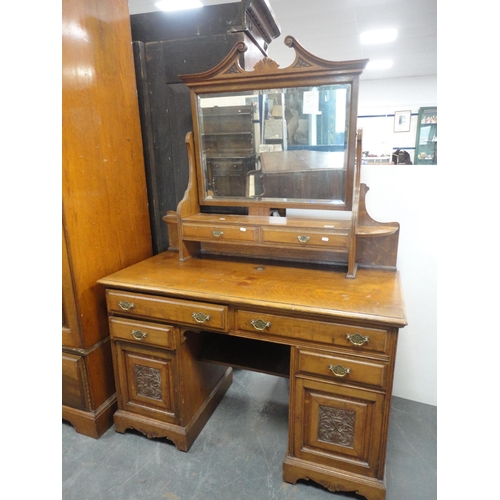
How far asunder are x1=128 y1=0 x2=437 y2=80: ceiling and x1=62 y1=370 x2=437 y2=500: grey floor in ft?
11.8

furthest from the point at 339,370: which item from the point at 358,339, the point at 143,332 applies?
the point at 143,332

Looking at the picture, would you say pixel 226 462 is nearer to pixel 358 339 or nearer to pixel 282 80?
pixel 358 339

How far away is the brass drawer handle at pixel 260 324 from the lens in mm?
1288

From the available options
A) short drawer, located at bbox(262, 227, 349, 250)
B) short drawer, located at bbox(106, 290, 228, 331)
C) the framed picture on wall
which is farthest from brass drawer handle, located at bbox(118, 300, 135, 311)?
the framed picture on wall

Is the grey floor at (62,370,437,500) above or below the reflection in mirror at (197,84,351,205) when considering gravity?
below

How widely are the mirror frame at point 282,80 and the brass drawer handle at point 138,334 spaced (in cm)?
73

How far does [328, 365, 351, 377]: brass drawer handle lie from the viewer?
1219mm

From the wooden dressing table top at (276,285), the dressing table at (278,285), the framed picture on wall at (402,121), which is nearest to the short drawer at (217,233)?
the dressing table at (278,285)

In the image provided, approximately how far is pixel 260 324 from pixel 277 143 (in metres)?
0.85

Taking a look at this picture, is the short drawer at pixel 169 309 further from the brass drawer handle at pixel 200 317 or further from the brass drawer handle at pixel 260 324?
the brass drawer handle at pixel 260 324

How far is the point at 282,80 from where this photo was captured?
1.51 metres

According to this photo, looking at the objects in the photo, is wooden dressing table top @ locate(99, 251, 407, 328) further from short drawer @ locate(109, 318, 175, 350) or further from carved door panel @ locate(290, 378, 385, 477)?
carved door panel @ locate(290, 378, 385, 477)

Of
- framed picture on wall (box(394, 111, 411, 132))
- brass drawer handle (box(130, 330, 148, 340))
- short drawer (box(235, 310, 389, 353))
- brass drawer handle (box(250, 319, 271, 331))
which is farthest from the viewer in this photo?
framed picture on wall (box(394, 111, 411, 132))

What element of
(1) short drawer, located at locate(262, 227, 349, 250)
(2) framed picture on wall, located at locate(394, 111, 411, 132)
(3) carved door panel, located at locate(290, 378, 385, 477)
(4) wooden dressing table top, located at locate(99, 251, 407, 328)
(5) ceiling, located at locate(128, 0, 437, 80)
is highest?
(5) ceiling, located at locate(128, 0, 437, 80)
